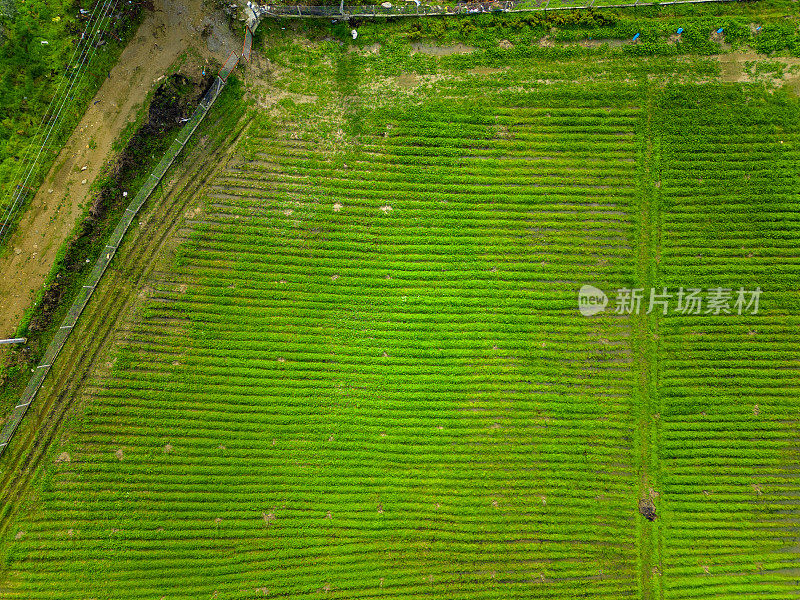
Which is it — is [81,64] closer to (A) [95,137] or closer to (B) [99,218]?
(A) [95,137]

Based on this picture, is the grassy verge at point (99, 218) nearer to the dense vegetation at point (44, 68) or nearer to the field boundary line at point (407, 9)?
the dense vegetation at point (44, 68)

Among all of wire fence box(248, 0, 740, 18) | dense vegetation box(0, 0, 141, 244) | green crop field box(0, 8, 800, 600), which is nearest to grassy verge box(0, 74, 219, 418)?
green crop field box(0, 8, 800, 600)

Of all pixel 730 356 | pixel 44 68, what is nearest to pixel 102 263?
pixel 44 68

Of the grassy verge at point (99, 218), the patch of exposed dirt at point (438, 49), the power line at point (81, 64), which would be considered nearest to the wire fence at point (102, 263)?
the grassy verge at point (99, 218)

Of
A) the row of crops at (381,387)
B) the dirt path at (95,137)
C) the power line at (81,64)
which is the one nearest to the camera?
the row of crops at (381,387)

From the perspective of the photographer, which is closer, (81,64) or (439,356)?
(439,356)
